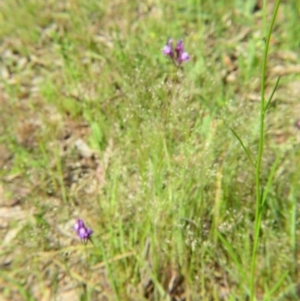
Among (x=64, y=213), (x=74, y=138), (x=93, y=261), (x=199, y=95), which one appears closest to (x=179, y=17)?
(x=199, y=95)

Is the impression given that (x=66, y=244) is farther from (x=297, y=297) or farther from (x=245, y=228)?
(x=297, y=297)

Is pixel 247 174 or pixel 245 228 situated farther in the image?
pixel 247 174

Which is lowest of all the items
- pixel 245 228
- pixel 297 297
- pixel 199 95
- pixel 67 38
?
pixel 297 297

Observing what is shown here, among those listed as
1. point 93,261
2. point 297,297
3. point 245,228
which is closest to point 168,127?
point 245,228

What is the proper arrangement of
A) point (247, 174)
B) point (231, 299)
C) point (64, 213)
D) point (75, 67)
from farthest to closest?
point (75, 67) → point (64, 213) → point (247, 174) → point (231, 299)

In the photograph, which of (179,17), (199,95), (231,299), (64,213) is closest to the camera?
(231,299)

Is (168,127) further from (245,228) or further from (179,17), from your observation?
(179,17)

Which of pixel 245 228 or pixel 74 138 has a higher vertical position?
pixel 74 138
